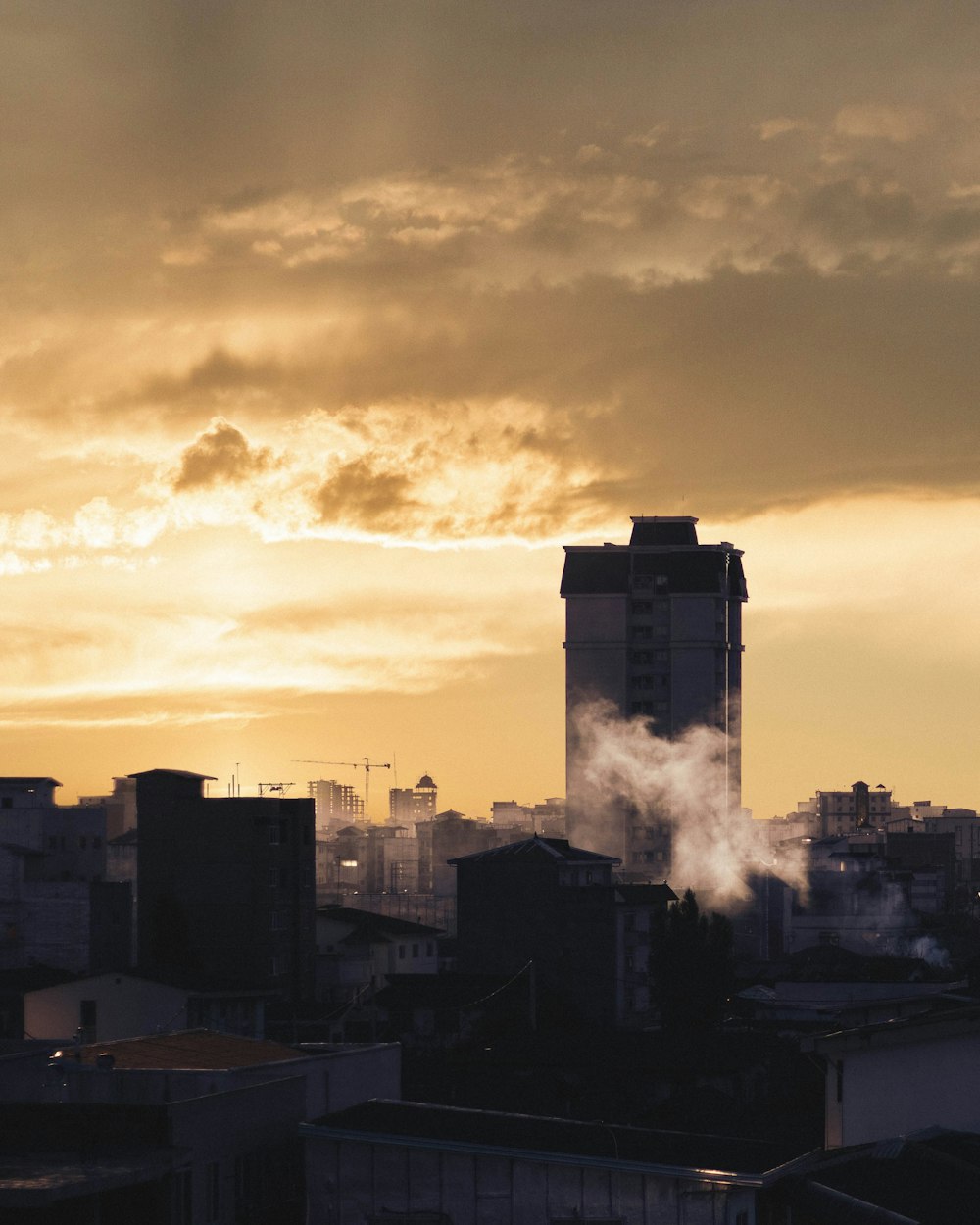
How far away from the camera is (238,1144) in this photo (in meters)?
28.4

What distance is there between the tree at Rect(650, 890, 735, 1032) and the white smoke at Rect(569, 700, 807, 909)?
51.3 m

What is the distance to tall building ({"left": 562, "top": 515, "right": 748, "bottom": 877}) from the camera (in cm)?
14688

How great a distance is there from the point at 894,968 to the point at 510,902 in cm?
2012

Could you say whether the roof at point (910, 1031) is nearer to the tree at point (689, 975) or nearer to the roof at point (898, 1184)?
the roof at point (898, 1184)

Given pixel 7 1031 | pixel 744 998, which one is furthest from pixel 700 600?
pixel 7 1031

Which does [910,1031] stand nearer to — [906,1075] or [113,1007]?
[906,1075]

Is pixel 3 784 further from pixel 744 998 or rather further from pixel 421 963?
pixel 744 998

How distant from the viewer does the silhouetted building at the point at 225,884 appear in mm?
88625

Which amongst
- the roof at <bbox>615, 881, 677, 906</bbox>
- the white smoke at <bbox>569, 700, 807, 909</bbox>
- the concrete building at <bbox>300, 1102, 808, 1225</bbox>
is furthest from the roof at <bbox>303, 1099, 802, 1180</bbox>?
the white smoke at <bbox>569, 700, 807, 909</bbox>

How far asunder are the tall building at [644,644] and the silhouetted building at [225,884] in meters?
54.9

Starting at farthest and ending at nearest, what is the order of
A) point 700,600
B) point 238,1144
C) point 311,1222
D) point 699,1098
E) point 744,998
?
point 700,600
point 744,998
point 699,1098
point 238,1144
point 311,1222

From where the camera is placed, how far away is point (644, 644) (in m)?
148

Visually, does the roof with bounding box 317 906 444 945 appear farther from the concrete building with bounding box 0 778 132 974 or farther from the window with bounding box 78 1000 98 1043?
the window with bounding box 78 1000 98 1043

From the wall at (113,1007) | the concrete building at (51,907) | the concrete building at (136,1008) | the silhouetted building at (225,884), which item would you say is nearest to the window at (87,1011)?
the concrete building at (136,1008)
